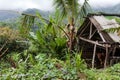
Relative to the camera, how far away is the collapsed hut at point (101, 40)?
1414cm

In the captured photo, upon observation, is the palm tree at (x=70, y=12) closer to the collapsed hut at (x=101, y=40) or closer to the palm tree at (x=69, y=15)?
the palm tree at (x=69, y=15)

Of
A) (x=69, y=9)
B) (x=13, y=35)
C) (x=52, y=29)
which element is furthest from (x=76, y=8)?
(x=13, y=35)

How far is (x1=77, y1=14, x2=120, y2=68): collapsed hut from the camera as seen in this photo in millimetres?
14141

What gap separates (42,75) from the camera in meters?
6.68

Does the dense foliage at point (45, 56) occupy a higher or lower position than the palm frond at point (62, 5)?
lower

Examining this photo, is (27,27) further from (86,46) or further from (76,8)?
(86,46)

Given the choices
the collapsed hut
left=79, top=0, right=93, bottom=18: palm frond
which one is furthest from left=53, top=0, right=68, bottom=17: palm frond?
→ the collapsed hut

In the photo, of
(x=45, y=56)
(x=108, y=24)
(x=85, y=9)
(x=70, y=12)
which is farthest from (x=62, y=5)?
(x=45, y=56)

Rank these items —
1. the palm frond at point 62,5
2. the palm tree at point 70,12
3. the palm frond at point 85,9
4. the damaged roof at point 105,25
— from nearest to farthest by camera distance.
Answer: the damaged roof at point 105,25, the palm tree at point 70,12, the palm frond at point 62,5, the palm frond at point 85,9

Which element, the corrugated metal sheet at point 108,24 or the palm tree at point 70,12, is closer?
the corrugated metal sheet at point 108,24

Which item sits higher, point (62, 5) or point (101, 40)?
point (62, 5)

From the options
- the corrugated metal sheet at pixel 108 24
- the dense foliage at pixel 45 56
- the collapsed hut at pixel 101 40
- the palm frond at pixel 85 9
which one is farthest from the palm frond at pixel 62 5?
the corrugated metal sheet at pixel 108 24

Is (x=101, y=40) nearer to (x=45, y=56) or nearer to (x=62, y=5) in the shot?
(x=62, y=5)

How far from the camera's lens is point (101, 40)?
58.1ft
